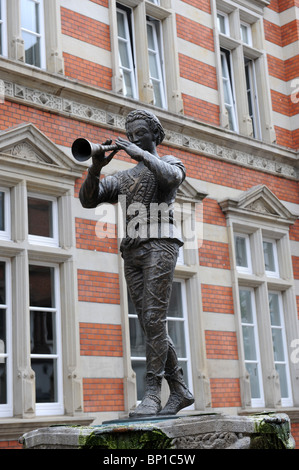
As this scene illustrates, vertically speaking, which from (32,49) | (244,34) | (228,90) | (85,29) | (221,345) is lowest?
(221,345)

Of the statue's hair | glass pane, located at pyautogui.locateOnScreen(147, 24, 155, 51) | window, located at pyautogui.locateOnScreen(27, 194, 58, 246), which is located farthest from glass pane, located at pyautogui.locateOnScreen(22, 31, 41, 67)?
the statue's hair

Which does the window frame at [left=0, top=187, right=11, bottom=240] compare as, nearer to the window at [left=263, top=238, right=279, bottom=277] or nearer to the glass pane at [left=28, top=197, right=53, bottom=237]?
the glass pane at [left=28, top=197, right=53, bottom=237]

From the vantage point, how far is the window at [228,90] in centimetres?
1258

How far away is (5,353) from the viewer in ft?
27.4

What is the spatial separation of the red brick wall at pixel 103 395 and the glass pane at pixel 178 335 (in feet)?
4.52

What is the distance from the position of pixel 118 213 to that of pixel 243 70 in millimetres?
4364

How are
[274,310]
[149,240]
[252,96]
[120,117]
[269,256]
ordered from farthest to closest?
[252,96] → [269,256] → [274,310] → [120,117] → [149,240]

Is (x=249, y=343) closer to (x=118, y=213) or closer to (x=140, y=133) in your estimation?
(x=118, y=213)

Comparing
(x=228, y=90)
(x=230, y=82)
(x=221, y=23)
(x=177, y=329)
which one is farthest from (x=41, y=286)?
(x=221, y=23)

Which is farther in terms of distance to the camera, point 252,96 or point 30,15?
point 252,96

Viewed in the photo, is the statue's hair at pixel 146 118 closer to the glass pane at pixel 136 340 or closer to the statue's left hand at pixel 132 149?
the statue's left hand at pixel 132 149

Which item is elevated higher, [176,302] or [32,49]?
[32,49]

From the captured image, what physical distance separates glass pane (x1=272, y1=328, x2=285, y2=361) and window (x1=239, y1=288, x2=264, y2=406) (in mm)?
520

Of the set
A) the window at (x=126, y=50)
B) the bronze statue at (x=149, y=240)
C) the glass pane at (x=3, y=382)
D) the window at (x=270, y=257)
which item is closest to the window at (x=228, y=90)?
the window at (x=270, y=257)
